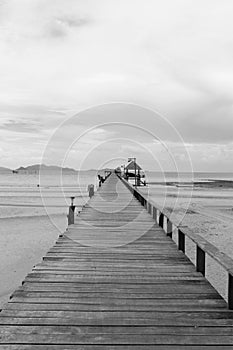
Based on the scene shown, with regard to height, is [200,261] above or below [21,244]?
above

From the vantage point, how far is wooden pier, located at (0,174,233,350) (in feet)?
10.4

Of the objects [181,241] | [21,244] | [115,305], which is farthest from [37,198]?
[115,305]

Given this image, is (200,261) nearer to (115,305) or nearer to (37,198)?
(115,305)

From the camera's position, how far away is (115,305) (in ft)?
12.9

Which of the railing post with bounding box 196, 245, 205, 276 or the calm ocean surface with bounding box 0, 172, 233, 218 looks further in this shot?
the calm ocean surface with bounding box 0, 172, 233, 218

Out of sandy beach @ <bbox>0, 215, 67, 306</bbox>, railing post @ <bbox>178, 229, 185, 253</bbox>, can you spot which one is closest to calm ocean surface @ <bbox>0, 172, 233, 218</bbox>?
sandy beach @ <bbox>0, 215, 67, 306</bbox>

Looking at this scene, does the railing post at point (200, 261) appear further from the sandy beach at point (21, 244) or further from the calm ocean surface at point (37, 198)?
the calm ocean surface at point (37, 198)

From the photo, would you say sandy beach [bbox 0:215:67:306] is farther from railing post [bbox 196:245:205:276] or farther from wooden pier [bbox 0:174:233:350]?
railing post [bbox 196:245:205:276]

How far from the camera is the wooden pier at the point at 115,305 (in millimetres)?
3174

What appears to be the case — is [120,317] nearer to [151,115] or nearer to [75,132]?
[151,115]

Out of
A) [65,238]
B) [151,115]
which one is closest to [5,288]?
[65,238]

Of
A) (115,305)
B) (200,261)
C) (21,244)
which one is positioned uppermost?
(200,261)

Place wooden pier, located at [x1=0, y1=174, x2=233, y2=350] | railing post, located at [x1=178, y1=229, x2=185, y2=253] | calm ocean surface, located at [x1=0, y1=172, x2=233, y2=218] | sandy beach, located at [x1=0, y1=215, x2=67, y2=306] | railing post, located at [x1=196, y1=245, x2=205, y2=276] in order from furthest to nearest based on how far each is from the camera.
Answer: calm ocean surface, located at [x1=0, y1=172, x2=233, y2=218] < sandy beach, located at [x1=0, y1=215, x2=67, y2=306] < railing post, located at [x1=178, y1=229, x2=185, y2=253] < railing post, located at [x1=196, y1=245, x2=205, y2=276] < wooden pier, located at [x1=0, y1=174, x2=233, y2=350]

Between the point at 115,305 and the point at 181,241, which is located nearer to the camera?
the point at 115,305
